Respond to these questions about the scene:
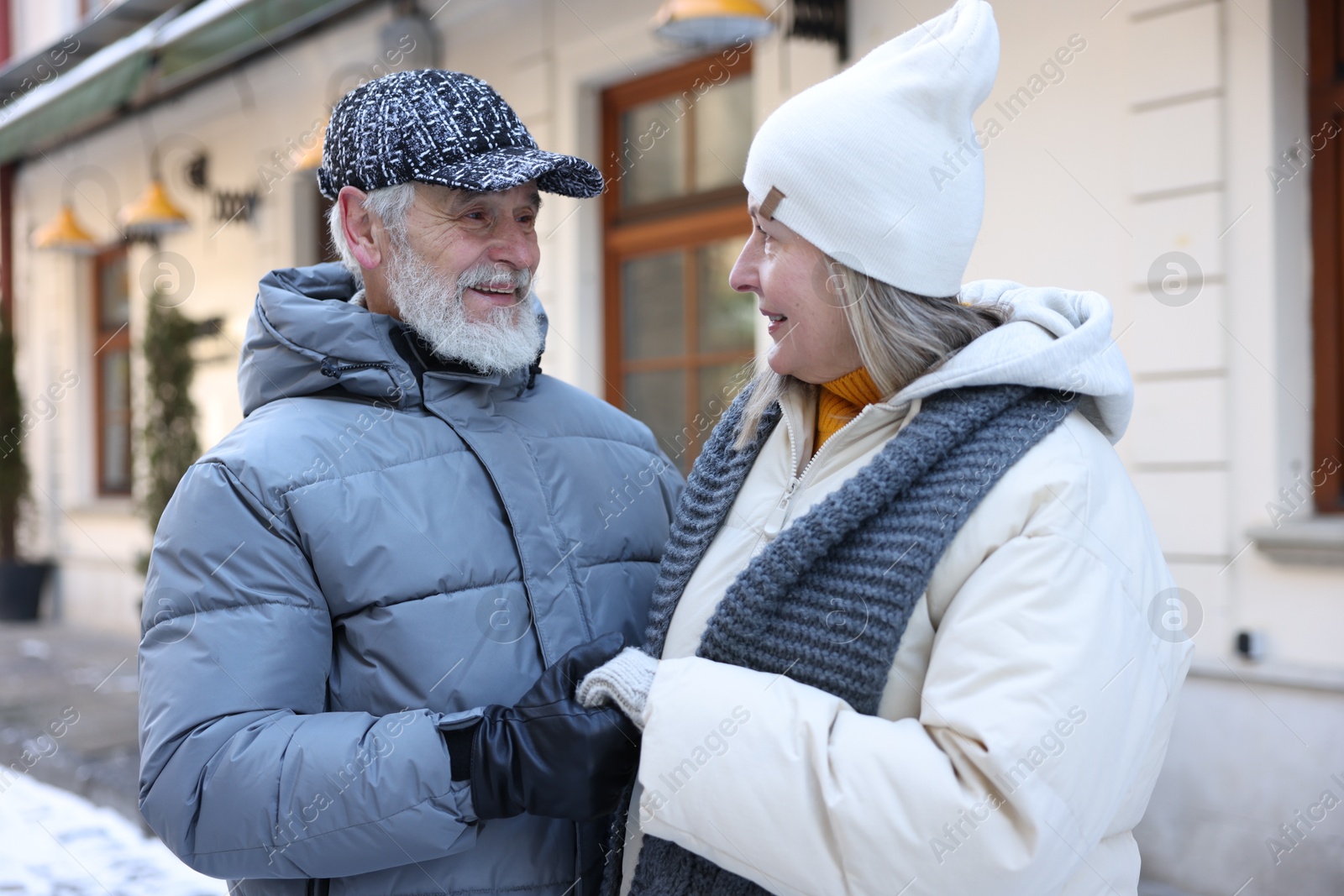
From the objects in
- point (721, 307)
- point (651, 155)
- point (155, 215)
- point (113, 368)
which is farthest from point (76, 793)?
point (113, 368)

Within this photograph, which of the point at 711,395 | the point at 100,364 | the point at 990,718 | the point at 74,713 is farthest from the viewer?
the point at 100,364

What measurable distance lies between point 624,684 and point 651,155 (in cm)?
410

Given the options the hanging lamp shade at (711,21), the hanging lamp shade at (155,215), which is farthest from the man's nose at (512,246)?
the hanging lamp shade at (155,215)

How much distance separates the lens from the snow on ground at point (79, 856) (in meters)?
3.54

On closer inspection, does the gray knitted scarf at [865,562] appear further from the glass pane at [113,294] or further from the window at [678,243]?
the glass pane at [113,294]

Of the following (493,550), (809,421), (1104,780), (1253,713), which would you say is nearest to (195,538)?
(493,550)

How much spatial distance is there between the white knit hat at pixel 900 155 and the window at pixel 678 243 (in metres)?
3.19

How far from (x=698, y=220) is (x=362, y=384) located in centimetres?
340

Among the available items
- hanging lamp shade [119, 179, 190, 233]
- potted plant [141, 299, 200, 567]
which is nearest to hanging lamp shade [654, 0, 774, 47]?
potted plant [141, 299, 200, 567]

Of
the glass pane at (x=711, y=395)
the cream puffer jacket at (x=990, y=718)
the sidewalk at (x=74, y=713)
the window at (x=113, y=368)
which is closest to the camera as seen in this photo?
the cream puffer jacket at (x=990, y=718)

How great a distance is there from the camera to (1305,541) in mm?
2973

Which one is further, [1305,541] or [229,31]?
[229,31]

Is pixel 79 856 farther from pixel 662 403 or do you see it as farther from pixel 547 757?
pixel 547 757

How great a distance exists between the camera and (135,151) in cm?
833
